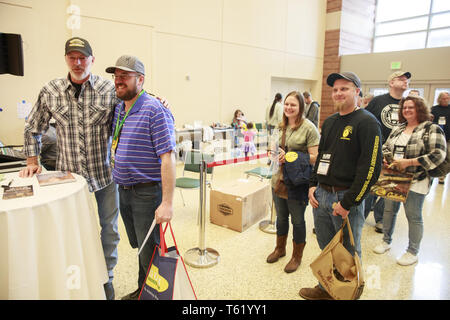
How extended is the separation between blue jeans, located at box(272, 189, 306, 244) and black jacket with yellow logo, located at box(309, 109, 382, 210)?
1.77ft

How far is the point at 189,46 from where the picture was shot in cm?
677

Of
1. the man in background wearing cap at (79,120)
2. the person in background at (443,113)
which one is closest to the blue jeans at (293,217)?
the man in background wearing cap at (79,120)

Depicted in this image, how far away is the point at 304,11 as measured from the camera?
373 inches

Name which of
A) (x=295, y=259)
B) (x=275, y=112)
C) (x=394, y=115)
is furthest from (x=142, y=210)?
(x=275, y=112)

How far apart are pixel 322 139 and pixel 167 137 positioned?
3.31 ft

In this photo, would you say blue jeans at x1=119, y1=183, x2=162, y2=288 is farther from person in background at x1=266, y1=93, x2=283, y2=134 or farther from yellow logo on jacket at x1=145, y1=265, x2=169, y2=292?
person in background at x1=266, y1=93, x2=283, y2=134

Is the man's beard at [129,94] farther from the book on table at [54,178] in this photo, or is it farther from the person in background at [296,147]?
the person in background at [296,147]

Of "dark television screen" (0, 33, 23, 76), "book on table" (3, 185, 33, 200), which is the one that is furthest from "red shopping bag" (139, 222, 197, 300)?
"dark television screen" (0, 33, 23, 76)

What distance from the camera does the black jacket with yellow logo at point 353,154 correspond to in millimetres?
1626

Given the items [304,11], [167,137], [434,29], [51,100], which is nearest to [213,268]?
[167,137]

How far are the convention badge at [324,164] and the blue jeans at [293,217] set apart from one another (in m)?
0.53

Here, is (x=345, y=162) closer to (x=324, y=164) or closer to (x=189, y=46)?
(x=324, y=164)

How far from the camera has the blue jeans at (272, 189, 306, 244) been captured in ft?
7.70
